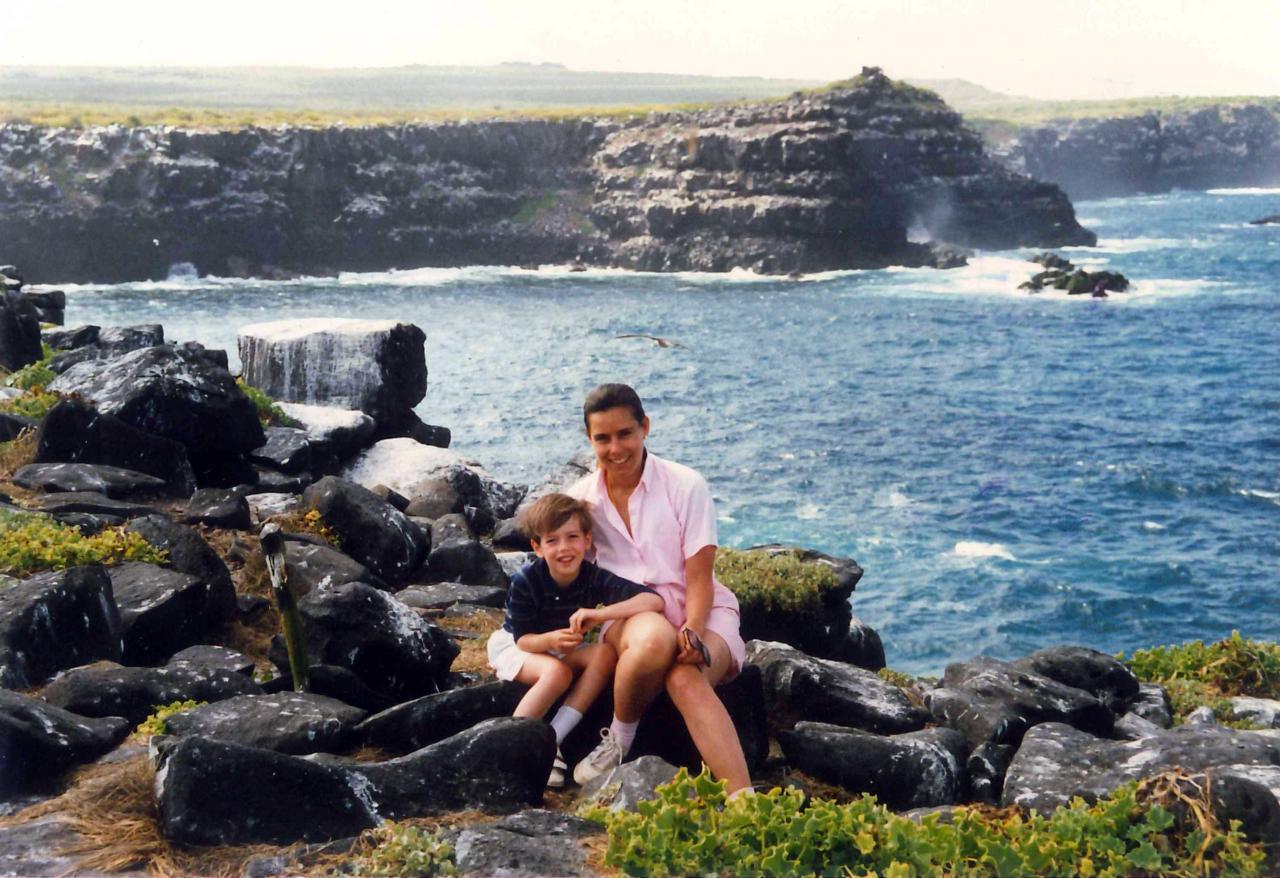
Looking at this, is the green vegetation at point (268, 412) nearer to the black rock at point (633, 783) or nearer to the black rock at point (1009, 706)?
the black rock at point (1009, 706)

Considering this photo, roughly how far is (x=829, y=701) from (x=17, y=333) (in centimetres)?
1309

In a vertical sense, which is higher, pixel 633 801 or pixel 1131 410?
pixel 633 801

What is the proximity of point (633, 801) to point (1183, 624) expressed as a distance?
18.3m

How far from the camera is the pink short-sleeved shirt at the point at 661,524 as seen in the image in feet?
19.6

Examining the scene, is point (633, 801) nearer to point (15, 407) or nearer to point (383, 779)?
point (383, 779)

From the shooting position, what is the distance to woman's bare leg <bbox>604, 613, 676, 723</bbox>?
5.66 meters

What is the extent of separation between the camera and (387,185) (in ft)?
246

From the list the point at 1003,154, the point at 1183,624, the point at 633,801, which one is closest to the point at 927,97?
the point at 1003,154

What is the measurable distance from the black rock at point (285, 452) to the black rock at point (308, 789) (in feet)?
26.9

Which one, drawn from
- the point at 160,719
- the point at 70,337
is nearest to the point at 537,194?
the point at 70,337

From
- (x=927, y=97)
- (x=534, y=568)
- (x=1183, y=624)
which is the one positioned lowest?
(x=1183, y=624)

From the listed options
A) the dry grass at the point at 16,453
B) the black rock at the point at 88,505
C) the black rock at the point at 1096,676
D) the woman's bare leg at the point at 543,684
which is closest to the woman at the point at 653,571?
the woman's bare leg at the point at 543,684

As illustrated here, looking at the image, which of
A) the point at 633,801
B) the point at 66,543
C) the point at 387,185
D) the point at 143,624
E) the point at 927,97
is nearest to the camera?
the point at 633,801

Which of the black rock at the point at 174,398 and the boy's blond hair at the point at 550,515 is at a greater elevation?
the boy's blond hair at the point at 550,515
